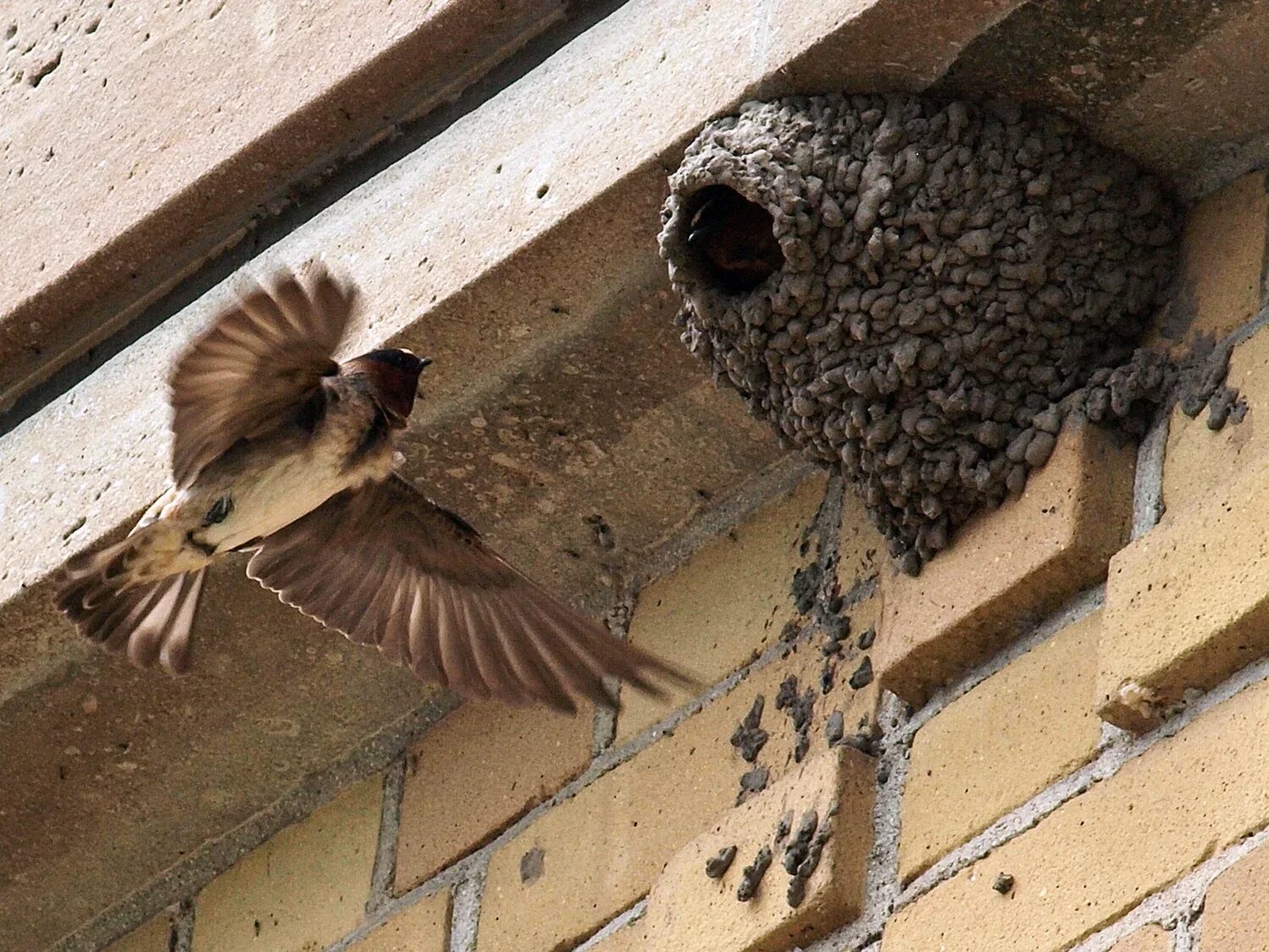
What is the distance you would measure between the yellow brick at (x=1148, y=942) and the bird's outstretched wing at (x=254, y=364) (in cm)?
149

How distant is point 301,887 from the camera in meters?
4.93

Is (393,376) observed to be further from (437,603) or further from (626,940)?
(626,940)

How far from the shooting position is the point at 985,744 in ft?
12.0

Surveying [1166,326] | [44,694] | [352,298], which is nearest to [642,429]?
[352,298]

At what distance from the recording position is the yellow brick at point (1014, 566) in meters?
3.68

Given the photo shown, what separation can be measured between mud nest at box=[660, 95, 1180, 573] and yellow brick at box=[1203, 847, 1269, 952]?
2.80 feet

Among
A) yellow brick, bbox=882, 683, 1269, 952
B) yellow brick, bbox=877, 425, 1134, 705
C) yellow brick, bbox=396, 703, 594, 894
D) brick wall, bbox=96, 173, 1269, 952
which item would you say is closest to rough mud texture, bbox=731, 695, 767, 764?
brick wall, bbox=96, 173, 1269, 952

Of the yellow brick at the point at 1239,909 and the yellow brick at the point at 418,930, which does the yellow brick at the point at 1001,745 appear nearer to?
the yellow brick at the point at 1239,909

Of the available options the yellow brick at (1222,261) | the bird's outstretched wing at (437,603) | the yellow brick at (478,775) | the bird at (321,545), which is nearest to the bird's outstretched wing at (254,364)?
the bird at (321,545)

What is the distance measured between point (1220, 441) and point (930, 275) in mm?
527

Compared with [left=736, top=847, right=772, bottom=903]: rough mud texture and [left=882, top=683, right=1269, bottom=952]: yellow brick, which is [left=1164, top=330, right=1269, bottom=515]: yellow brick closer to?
[left=882, top=683, right=1269, bottom=952]: yellow brick

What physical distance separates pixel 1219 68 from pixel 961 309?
47cm

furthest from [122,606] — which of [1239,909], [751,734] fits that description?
[1239,909]

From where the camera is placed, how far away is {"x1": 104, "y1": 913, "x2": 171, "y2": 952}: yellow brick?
518 centimetres
